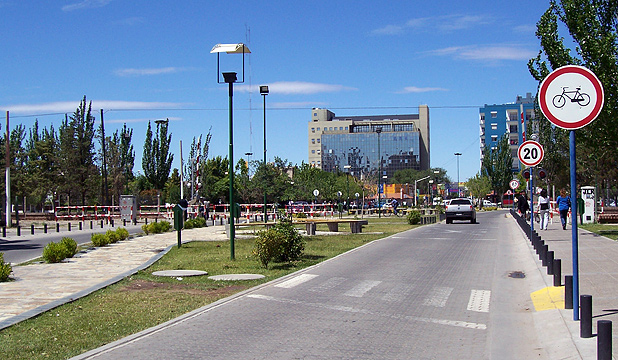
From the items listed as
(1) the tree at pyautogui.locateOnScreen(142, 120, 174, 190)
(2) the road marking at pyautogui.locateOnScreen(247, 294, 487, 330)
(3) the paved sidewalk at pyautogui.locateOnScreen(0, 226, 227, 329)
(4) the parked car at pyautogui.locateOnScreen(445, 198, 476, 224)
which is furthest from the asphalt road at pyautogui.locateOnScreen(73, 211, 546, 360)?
(1) the tree at pyautogui.locateOnScreen(142, 120, 174, 190)

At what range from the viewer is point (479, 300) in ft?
34.6

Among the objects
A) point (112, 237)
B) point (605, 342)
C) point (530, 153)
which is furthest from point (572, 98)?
point (112, 237)

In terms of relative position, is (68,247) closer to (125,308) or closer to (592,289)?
(125,308)

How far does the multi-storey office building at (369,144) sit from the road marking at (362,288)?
542 feet

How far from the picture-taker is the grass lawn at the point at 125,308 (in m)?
7.07

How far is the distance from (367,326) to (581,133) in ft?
57.2

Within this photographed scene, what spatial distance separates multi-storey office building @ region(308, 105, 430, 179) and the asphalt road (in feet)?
541

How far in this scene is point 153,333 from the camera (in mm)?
7637

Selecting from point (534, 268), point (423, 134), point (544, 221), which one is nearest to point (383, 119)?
point (423, 134)

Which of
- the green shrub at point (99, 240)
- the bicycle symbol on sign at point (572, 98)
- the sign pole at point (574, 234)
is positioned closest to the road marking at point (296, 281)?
the sign pole at point (574, 234)

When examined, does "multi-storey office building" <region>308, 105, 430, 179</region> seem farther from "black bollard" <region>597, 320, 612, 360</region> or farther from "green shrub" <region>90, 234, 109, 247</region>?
"black bollard" <region>597, 320, 612, 360</region>

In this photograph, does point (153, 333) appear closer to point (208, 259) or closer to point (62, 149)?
point (208, 259)

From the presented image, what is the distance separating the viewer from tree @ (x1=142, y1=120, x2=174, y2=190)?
235 feet

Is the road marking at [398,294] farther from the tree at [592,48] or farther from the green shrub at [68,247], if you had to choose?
the tree at [592,48]
